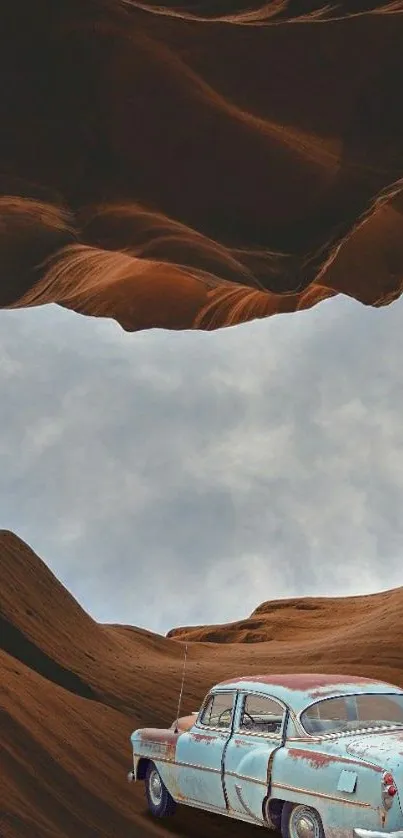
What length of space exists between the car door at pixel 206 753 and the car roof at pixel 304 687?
0.24 metres

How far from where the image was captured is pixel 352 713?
625 cm

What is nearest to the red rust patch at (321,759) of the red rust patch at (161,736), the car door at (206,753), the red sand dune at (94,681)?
A: the car door at (206,753)

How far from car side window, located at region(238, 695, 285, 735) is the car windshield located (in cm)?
36

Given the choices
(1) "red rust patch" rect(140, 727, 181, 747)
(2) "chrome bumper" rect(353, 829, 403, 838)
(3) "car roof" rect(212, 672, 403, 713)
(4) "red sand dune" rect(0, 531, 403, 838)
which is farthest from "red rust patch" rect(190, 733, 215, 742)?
(2) "chrome bumper" rect(353, 829, 403, 838)

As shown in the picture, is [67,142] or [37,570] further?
[37,570]

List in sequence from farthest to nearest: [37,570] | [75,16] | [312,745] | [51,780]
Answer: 1. [37,570]
2. [75,16]
3. [51,780]
4. [312,745]

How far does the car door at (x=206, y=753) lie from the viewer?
6527 mm

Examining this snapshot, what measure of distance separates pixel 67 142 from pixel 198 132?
167 cm

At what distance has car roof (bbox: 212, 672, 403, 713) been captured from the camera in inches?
243

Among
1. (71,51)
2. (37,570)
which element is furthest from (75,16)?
(37,570)

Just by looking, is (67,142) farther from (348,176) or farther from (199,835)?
(199,835)

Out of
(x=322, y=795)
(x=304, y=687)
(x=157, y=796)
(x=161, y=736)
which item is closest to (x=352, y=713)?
(x=304, y=687)

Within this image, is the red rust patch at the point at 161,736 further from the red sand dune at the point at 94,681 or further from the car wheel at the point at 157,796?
the red sand dune at the point at 94,681

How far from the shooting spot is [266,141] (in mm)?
11188
